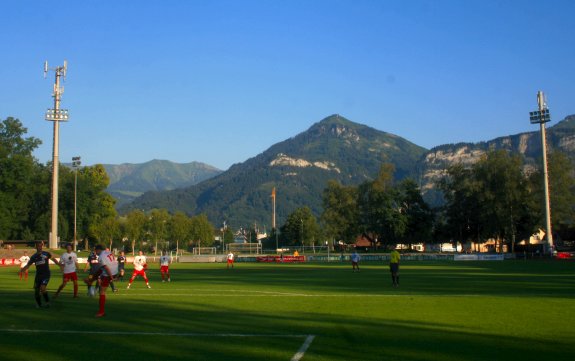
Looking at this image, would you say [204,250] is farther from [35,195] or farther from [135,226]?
[35,195]

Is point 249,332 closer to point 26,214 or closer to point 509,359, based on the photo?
point 509,359

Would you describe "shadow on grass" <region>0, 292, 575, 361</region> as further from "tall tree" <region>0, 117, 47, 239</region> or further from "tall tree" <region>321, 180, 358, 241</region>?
"tall tree" <region>321, 180, 358, 241</region>

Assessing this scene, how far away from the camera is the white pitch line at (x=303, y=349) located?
35.1ft

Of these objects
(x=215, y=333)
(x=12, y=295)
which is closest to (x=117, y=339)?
(x=215, y=333)

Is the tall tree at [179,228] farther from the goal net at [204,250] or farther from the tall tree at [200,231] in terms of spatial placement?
the goal net at [204,250]

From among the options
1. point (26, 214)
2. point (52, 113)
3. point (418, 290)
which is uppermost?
point (52, 113)

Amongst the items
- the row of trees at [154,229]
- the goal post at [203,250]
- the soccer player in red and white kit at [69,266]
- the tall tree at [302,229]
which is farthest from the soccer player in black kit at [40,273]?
the tall tree at [302,229]

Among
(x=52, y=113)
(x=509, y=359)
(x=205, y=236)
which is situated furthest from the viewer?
(x=205, y=236)

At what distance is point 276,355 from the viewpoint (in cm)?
1093

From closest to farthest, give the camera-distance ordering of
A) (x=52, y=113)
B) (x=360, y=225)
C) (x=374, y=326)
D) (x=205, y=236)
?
(x=374, y=326)
(x=52, y=113)
(x=360, y=225)
(x=205, y=236)

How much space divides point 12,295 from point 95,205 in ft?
270

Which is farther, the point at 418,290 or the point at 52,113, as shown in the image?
the point at 52,113

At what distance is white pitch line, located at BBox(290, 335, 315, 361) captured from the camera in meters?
10.7

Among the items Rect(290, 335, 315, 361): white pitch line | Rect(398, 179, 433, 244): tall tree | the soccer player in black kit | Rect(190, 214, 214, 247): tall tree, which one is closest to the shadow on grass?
Rect(290, 335, 315, 361): white pitch line
